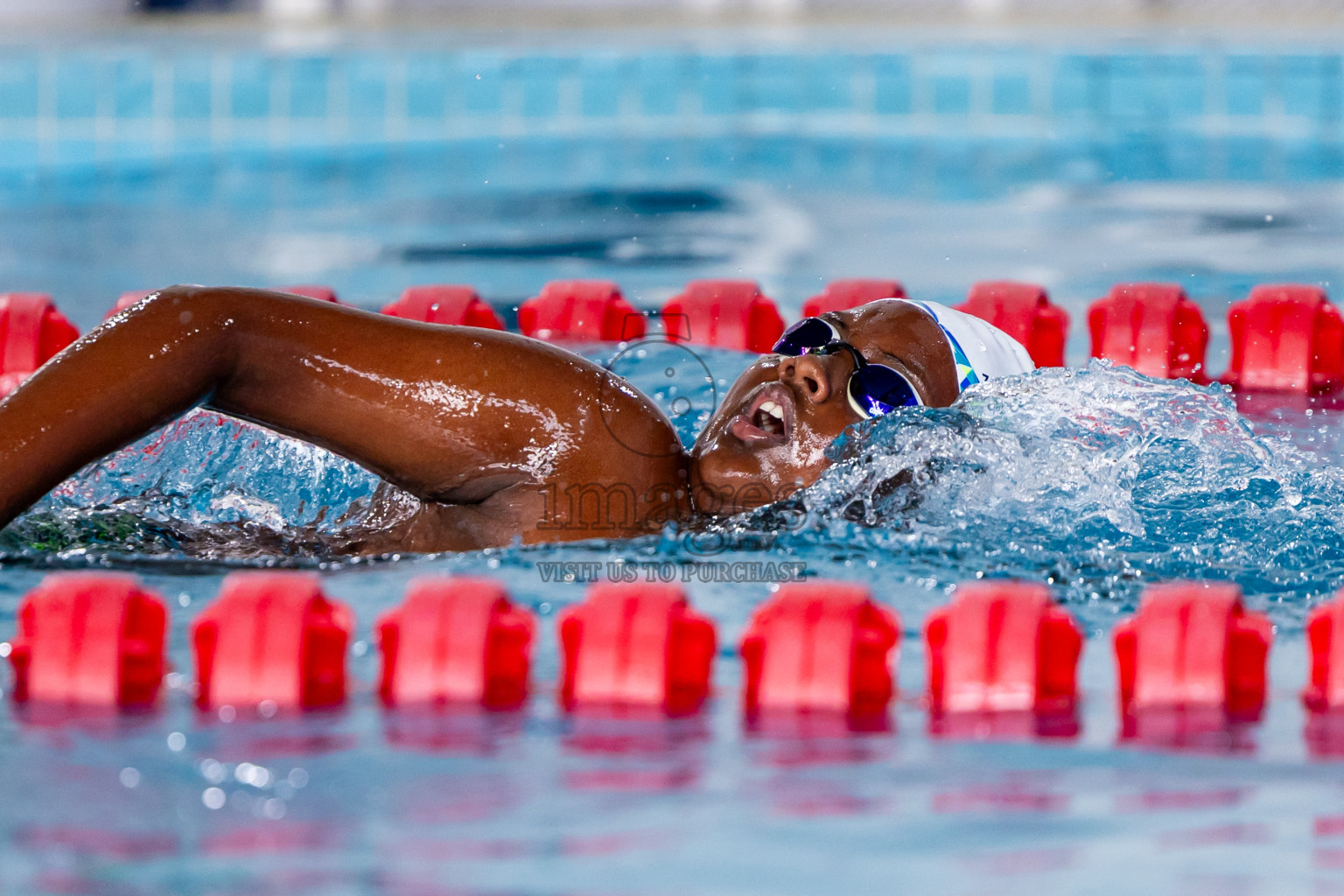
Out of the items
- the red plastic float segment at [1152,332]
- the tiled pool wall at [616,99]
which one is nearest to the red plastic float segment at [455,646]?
the red plastic float segment at [1152,332]

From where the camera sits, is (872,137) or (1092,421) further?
(872,137)

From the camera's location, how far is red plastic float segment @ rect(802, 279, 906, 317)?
3.98 m

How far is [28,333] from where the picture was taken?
12.7 feet

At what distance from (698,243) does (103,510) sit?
3707 millimetres

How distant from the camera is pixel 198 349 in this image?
2166 mm

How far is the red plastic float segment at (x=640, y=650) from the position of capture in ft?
6.87

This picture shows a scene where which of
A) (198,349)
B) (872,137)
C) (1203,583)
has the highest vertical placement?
(872,137)

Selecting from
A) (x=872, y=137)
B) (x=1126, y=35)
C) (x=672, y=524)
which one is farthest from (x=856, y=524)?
(x=1126, y=35)

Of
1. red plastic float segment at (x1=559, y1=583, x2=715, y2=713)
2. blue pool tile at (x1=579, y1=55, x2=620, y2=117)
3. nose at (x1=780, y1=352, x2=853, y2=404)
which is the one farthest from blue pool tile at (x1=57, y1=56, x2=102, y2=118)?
red plastic float segment at (x1=559, y1=583, x2=715, y2=713)

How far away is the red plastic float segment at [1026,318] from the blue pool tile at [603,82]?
3.93m

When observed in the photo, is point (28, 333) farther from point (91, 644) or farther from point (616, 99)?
point (616, 99)

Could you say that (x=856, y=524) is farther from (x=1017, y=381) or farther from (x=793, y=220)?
(x=793, y=220)

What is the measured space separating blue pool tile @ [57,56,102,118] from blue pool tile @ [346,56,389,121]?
3.53ft

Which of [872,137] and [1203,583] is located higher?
[872,137]
